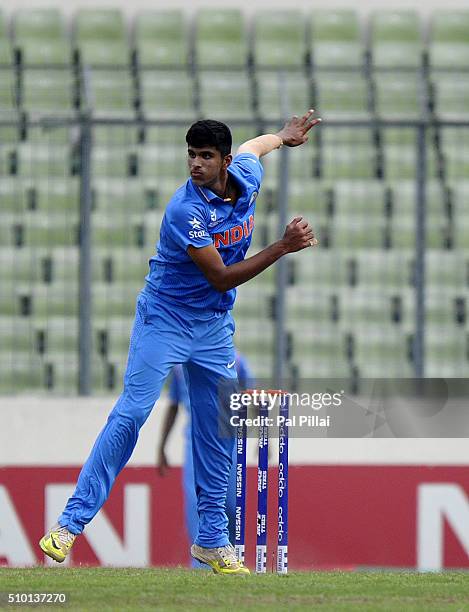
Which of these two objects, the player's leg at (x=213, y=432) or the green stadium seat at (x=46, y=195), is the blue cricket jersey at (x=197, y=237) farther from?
the green stadium seat at (x=46, y=195)

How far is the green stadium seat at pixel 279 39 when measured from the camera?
1502cm

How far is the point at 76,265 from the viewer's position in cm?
1082

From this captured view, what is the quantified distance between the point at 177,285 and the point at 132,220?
4.26m

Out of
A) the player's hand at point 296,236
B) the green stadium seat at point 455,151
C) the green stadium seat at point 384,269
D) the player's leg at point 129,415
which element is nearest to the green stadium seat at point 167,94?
the green stadium seat at point 455,151

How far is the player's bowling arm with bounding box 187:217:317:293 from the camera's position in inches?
259

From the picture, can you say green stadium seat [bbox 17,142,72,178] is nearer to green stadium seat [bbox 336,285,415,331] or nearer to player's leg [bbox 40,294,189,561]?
green stadium seat [bbox 336,285,415,331]

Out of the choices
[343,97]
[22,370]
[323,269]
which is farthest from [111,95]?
[22,370]

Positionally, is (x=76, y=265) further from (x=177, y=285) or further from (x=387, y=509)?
(x=177, y=285)

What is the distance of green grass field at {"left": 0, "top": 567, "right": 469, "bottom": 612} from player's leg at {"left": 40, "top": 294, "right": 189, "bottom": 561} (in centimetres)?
32

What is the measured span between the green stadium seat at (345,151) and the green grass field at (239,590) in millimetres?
4766

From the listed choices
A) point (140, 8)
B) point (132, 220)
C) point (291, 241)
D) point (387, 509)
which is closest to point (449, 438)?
point (387, 509)

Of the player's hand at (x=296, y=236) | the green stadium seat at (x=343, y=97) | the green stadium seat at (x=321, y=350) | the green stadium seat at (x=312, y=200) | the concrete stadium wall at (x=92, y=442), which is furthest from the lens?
the green stadium seat at (x=343, y=97)

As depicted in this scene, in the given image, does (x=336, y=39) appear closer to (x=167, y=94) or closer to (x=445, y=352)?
(x=167, y=94)

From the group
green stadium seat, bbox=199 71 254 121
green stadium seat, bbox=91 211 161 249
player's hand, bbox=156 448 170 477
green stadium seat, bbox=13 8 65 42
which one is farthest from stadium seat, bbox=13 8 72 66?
player's hand, bbox=156 448 170 477
